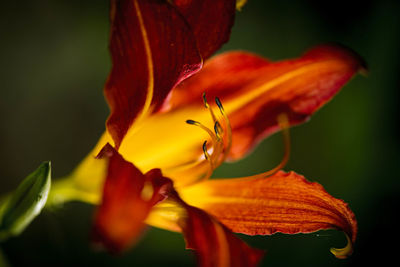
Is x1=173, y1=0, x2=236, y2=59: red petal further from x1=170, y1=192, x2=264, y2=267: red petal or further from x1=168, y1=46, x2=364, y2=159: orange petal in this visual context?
x1=170, y1=192, x2=264, y2=267: red petal

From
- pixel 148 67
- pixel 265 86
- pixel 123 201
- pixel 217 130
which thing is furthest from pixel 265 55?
pixel 123 201

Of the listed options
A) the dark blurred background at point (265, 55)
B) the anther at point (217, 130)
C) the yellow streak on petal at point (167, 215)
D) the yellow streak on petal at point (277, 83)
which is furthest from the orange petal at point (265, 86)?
the dark blurred background at point (265, 55)

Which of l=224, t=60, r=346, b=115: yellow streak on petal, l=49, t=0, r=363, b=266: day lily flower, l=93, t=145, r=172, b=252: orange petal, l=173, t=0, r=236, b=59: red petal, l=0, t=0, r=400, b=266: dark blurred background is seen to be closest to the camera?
l=93, t=145, r=172, b=252: orange petal

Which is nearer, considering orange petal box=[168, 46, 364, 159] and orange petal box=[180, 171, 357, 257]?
orange petal box=[180, 171, 357, 257]

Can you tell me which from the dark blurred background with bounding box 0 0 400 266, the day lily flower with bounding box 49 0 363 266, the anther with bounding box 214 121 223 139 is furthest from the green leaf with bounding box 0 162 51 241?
the dark blurred background with bounding box 0 0 400 266

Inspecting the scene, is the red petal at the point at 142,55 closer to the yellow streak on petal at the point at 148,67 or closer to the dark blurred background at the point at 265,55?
the yellow streak on petal at the point at 148,67

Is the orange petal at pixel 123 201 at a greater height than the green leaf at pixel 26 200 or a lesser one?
greater

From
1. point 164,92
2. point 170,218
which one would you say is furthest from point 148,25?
point 170,218
